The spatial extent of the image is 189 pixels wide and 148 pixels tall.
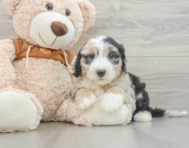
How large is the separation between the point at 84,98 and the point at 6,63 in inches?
23.3

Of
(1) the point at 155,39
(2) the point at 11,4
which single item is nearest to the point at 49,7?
(2) the point at 11,4

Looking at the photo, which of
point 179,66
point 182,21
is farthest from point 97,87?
point 182,21

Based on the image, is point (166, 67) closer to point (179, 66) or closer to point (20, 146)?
point (179, 66)

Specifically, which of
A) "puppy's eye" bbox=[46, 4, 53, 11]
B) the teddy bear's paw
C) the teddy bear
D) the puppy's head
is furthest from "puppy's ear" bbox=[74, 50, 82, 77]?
"puppy's eye" bbox=[46, 4, 53, 11]

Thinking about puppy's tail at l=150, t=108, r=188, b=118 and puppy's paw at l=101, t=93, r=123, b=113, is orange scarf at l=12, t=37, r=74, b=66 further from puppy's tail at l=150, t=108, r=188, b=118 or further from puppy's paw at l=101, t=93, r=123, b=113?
puppy's tail at l=150, t=108, r=188, b=118

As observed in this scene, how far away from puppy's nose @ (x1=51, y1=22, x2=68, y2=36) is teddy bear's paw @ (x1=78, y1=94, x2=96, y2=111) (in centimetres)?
49

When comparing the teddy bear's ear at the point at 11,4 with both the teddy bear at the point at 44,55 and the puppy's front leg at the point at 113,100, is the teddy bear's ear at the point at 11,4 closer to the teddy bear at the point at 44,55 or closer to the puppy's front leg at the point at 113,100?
the teddy bear at the point at 44,55

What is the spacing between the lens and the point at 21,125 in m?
1.07

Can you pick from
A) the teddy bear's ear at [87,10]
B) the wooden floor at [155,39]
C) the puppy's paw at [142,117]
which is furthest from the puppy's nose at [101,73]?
the wooden floor at [155,39]

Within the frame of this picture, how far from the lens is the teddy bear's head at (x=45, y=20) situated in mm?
1328

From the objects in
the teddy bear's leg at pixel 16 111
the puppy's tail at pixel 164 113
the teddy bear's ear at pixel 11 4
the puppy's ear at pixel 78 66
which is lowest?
the puppy's tail at pixel 164 113

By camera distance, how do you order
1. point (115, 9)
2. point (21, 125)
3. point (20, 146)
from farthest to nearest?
point (115, 9) < point (21, 125) < point (20, 146)

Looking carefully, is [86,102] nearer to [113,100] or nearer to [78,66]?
[113,100]

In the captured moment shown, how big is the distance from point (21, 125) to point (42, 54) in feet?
1.96
